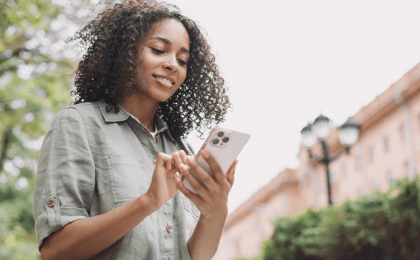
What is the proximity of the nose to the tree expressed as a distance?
5.59 meters

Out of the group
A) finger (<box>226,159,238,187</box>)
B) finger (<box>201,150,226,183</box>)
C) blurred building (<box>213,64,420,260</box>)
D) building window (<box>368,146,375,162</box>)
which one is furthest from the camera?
building window (<box>368,146,375,162</box>)

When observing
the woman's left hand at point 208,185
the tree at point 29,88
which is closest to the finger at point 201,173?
the woman's left hand at point 208,185

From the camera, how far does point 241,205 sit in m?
64.1

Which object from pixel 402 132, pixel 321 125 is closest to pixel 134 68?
pixel 321 125

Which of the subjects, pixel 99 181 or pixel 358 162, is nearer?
pixel 99 181

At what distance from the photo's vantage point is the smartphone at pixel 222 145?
4.85 feet

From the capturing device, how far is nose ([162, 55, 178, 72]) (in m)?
1.91

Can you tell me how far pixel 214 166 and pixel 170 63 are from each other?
2.03 feet

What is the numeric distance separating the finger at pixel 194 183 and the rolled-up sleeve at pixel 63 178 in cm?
34

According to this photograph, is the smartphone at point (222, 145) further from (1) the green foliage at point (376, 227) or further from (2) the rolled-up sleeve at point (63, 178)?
(1) the green foliage at point (376, 227)

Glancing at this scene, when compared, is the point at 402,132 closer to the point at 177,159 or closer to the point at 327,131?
the point at 327,131

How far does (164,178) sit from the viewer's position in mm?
1476

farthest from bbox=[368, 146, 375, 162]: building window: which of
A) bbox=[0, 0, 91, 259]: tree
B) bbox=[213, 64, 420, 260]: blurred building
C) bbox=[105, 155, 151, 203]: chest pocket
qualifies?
bbox=[105, 155, 151, 203]: chest pocket

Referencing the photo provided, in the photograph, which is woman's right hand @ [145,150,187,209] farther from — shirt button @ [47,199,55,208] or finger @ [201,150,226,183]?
shirt button @ [47,199,55,208]
